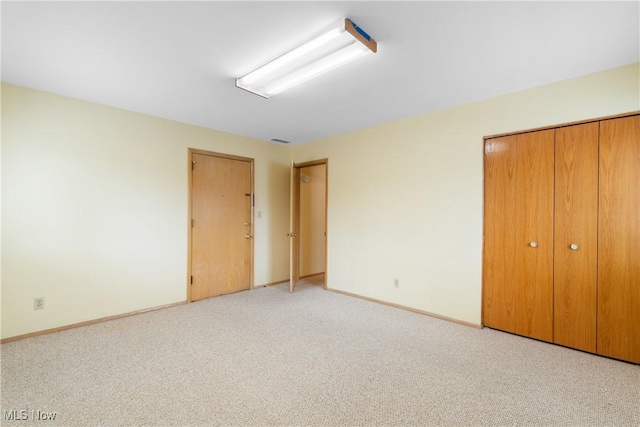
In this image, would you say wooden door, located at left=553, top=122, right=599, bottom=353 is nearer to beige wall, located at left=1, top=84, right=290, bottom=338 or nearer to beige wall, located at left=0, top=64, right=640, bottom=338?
beige wall, located at left=0, top=64, right=640, bottom=338

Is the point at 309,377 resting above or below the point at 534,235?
below

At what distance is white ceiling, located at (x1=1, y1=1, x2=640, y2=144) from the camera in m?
1.67

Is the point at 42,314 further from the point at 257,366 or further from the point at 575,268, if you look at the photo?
the point at 575,268

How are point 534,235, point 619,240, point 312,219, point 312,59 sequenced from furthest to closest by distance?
1. point 312,219
2. point 534,235
3. point 619,240
4. point 312,59

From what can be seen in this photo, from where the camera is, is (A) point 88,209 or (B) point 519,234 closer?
(B) point 519,234

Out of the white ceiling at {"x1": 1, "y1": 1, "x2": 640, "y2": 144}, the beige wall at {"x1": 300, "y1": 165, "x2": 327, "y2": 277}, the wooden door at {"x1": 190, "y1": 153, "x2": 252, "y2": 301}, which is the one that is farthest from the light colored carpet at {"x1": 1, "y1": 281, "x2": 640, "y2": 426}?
the white ceiling at {"x1": 1, "y1": 1, "x2": 640, "y2": 144}

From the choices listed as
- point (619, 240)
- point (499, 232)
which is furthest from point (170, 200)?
point (619, 240)

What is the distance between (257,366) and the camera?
2180mm

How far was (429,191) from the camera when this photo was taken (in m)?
3.29

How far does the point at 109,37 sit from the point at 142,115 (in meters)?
1.60

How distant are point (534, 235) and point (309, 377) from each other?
96.4 inches

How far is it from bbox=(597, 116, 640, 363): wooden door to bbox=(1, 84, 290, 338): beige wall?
4.35 meters

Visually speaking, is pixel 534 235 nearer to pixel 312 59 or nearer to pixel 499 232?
pixel 499 232

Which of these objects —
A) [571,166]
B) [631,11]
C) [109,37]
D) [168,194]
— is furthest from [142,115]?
[571,166]
